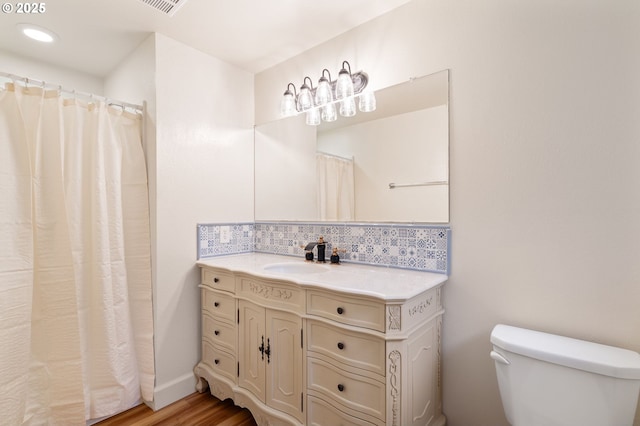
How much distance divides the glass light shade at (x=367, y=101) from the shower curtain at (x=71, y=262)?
57.2 inches

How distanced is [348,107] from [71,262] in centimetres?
181

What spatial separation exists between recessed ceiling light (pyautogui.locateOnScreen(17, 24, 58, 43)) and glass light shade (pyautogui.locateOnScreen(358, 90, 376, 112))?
1988mm

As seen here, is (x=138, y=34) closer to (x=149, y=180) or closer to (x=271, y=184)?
(x=149, y=180)

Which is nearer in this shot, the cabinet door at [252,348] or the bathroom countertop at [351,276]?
the bathroom countertop at [351,276]

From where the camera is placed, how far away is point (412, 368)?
1.23 metres

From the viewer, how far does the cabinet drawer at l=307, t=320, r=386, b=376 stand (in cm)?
116

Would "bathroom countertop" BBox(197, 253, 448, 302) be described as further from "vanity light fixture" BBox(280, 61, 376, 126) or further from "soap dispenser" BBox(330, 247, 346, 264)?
"vanity light fixture" BBox(280, 61, 376, 126)

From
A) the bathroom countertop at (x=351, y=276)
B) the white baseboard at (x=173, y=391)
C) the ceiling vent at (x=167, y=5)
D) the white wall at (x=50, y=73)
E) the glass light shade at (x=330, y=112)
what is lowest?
the white baseboard at (x=173, y=391)

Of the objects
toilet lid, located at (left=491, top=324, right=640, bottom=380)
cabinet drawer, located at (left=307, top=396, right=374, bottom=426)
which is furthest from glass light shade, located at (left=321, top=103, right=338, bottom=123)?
cabinet drawer, located at (left=307, top=396, right=374, bottom=426)

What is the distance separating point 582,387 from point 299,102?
2.01 m

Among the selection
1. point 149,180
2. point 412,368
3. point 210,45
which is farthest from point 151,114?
point 412,368

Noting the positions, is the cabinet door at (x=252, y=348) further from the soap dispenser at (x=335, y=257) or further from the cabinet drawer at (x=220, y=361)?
→ the soap dispenser at (x=335, y=257)

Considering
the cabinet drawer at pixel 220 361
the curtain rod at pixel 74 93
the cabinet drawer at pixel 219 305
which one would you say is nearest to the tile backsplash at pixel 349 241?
the cabinet drawer at pixel 219 305

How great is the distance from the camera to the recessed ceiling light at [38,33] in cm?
177
